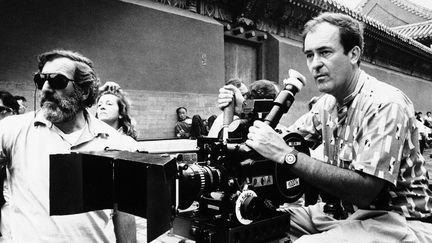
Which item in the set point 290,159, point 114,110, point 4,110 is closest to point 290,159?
point 290,159

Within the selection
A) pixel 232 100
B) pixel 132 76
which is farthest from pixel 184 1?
pixel 232 100

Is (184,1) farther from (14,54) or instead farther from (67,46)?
(14,54)

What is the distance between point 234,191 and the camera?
1.79 meters

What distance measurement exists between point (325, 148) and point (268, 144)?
25.0 inches

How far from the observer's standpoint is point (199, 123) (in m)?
8.41

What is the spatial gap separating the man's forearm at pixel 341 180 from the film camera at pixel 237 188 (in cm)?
11

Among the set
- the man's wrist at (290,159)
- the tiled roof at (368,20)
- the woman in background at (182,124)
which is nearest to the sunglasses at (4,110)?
the man's wrist at (290,159)

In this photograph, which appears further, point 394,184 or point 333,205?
point 333,205

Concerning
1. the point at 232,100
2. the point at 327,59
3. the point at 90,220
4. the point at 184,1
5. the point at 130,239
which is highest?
the point at 184,1

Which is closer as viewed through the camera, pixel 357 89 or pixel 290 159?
pixel 290 159

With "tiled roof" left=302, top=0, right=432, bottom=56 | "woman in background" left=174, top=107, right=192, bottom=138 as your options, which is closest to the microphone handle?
"woman in background" left=174, top=107, right=192, bottom=138

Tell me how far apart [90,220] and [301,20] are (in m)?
10.8

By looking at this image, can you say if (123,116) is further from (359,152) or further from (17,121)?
(359,152)

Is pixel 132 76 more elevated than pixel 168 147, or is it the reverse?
pixel 132 76
